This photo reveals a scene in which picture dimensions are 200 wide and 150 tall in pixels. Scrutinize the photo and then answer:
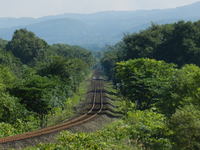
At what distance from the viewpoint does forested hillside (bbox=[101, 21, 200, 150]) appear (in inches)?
688

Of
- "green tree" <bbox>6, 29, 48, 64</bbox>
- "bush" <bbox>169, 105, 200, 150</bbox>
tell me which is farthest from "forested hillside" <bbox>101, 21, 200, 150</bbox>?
"green tree" <bbox>6, 29, 48, 64</bbox>

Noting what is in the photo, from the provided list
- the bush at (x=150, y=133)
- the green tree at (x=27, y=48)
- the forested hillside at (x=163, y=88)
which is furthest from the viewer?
the green tree at (x=27, y=48)

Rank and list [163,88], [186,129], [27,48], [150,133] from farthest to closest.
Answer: [27,48] → [163,88] → [150,133] → [186,129]

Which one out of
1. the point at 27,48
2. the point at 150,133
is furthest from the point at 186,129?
the point at 27,48

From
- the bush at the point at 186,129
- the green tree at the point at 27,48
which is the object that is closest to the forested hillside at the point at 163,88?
the bush at the point at 186,129

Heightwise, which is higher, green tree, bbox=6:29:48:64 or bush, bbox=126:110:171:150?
green tree, bbox=6:29:48:64

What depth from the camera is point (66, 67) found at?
55812 mm

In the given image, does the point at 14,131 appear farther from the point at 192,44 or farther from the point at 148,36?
the point at 148,36

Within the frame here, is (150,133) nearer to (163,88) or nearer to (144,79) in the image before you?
(163,88)

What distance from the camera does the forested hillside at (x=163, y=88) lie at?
17.5 m

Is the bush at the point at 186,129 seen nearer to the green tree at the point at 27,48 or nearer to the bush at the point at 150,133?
the bush at the point at 150,133

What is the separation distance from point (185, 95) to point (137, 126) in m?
11.8

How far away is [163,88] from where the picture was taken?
3231 cm

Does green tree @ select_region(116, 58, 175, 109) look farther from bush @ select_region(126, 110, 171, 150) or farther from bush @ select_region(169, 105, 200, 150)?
bush @ select_region(169, 105, 200, 150)
